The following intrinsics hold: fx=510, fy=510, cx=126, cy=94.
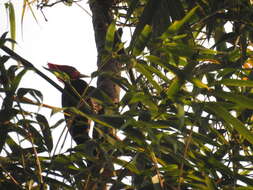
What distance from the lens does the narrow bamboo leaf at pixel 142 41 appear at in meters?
1.14

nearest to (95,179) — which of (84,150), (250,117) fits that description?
(84,150)

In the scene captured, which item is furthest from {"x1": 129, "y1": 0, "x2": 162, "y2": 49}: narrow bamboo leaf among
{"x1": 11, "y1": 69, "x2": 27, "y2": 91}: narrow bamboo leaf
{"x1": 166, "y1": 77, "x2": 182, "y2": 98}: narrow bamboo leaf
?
{"x1": 11, "y1": 69, "x2": 27, "y2": 91}: narrow bamboo leaf

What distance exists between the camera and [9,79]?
121cm

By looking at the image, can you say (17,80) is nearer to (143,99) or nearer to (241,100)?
(143,99)

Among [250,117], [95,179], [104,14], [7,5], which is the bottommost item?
[95,179]

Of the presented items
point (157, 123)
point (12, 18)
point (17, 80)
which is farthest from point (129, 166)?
point (12, 18)

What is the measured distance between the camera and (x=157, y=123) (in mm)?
1179

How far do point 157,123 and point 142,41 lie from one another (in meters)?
0.19

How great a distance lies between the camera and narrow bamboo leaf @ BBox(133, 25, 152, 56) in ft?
3.75

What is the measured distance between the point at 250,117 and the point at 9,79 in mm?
660

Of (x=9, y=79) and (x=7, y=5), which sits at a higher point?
(x=7, y=5)

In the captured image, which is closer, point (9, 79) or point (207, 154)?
point (9, 79)

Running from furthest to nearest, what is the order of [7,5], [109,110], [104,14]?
[104,14] → [7,5] → [109,110]

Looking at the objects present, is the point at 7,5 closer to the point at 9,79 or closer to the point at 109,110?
the point at 9,79
